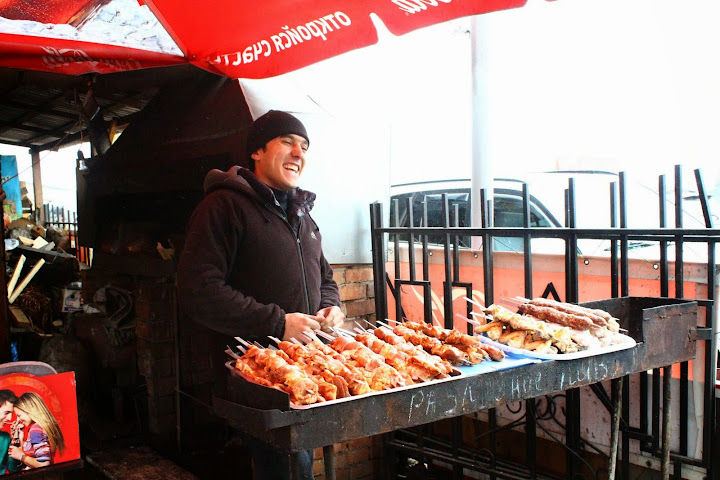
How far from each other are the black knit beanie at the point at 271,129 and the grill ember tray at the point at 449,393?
67.7 inches

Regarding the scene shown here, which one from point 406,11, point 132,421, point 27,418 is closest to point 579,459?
point 406,11

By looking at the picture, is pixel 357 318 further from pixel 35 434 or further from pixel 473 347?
pixel 35 434

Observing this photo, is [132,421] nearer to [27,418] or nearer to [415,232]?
[27,418]

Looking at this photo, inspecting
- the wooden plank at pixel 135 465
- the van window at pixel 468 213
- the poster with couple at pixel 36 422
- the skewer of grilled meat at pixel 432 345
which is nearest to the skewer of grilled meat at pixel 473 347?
the skewer of grilled meat at pixel 432 345

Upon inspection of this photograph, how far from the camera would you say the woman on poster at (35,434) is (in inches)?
121

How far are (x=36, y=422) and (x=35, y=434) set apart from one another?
0.07 meters

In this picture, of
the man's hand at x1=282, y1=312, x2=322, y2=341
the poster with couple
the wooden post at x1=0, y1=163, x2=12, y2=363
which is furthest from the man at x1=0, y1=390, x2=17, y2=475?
the man's hand at x1=282, y1=312, x2=322, y2=341

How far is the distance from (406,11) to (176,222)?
13.8 feet

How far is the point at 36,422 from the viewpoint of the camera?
10.3ft

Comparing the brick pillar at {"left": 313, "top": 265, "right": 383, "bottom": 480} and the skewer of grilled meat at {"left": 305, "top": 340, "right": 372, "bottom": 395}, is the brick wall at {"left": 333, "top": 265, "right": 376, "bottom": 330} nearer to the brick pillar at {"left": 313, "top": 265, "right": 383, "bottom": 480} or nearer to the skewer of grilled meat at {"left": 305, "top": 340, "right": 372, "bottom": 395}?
the brick pillar at {"left": 313, "top": 265, "right": 383, "bottom": 480}

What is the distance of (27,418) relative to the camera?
310 cm

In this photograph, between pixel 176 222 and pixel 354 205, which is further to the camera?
pixel 176 222

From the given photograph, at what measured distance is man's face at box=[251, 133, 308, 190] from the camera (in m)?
3.60

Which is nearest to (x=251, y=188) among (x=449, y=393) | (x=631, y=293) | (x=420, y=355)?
(x=420, y=355)
